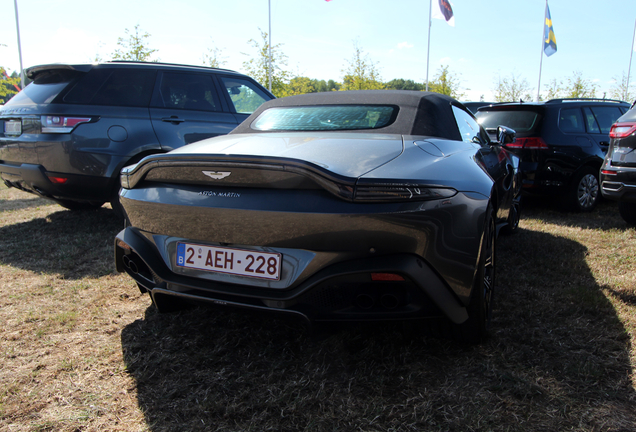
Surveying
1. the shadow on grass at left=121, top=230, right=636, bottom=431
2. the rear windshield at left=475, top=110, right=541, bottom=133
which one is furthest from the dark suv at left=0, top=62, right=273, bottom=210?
the rear windshield at left=475, top=110, right=541, bottom=133

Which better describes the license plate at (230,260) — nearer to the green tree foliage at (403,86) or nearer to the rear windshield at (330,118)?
the rear windshield at (330,118)

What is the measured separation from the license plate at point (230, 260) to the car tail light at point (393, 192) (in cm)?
44

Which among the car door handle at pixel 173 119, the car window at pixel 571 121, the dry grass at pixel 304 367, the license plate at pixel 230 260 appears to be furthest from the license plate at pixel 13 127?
the car window at pixel 571 121

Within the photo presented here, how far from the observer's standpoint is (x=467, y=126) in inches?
133

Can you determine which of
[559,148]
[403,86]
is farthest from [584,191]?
[403,86]

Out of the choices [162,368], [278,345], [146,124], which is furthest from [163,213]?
[146,124]

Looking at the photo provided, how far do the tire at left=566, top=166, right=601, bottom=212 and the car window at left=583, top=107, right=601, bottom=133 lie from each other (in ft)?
1.95

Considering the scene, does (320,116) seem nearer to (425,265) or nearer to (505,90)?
(425,265)

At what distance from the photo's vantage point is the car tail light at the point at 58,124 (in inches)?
178

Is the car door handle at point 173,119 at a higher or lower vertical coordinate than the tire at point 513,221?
higher

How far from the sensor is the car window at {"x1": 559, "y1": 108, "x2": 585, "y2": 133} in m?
6.25

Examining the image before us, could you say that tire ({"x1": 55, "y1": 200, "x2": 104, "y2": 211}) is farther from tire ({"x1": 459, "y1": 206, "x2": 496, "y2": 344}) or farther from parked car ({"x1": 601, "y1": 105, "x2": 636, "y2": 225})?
parked car ({"x1": 601, "y1": 105, "x2": 636, "y2": 225})

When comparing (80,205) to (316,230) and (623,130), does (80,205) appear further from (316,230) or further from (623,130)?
(623,130)

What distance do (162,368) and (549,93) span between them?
117 ft
